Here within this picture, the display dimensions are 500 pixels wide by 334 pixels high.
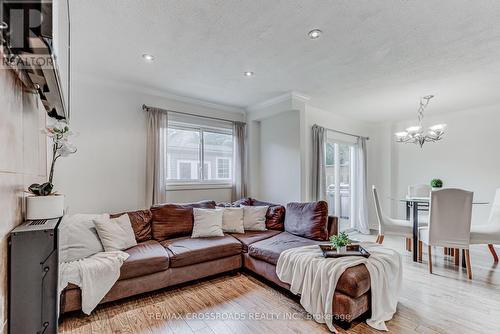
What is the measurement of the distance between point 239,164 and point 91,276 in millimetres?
2793

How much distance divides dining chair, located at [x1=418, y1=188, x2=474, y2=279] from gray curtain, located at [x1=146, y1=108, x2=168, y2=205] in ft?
12.4

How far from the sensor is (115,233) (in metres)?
2.62

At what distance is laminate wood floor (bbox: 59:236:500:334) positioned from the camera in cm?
200

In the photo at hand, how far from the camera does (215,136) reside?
172 inches

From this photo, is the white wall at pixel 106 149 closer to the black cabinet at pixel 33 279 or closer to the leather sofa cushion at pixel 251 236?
the leather sofa cushion at pixel 251 236

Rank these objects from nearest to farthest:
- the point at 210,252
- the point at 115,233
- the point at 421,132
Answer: the point at 115,233 < the point at 210,252 < the point at 421,132

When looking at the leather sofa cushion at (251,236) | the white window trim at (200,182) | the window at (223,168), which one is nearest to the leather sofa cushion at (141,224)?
the white window trim at (200,182)

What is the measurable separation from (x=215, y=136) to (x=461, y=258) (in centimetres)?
415

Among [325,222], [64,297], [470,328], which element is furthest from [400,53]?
[64,297]

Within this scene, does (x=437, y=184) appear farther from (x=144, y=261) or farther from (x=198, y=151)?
(x=144, y=261)

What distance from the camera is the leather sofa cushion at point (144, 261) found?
7.68 feet

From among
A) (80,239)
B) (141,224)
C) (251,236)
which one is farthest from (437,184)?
(80,239)

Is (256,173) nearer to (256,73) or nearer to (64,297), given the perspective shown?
(256,73)

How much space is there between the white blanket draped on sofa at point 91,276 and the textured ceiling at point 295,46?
2124 millimetres
